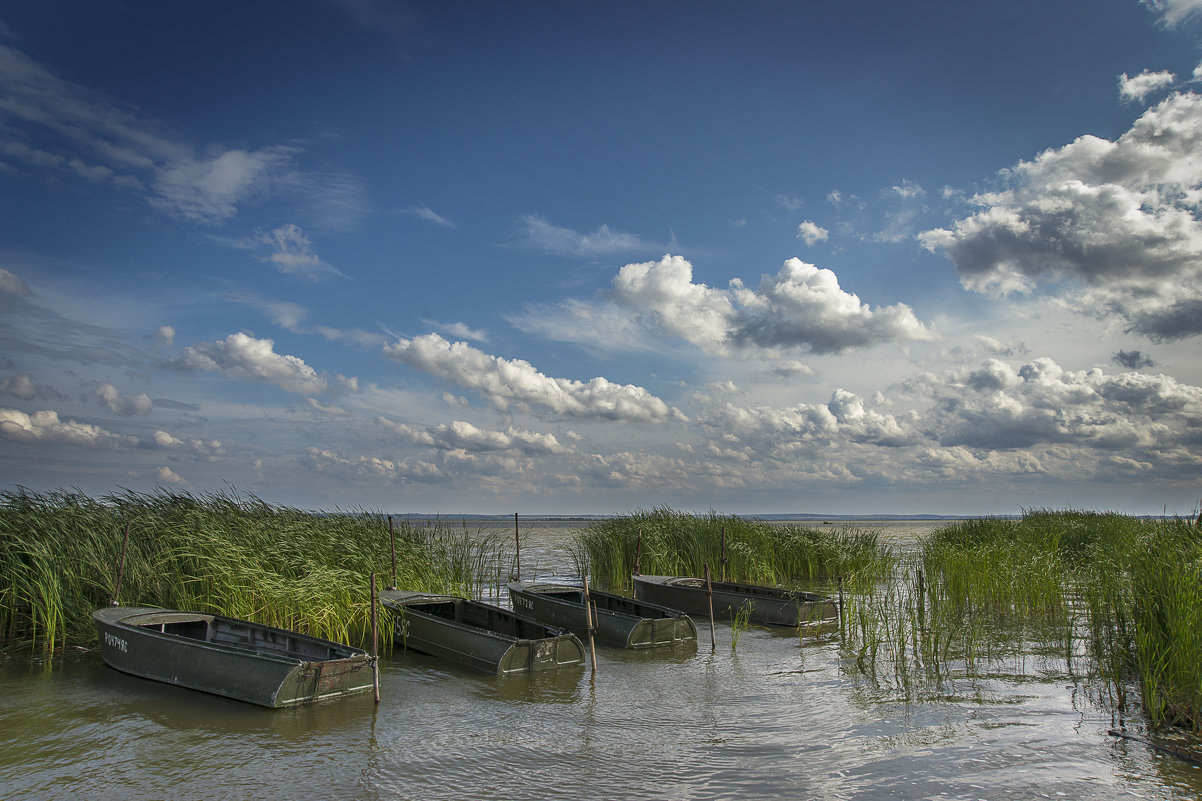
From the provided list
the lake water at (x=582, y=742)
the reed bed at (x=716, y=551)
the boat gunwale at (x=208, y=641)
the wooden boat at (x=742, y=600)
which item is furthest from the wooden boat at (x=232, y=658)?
the reed bed at (x=716, y=551)

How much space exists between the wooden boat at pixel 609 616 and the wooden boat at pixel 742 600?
1816 millimetres

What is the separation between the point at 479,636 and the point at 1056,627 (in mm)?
11139

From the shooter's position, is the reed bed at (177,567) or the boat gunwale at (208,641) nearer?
the boat gunwale at (208,641)

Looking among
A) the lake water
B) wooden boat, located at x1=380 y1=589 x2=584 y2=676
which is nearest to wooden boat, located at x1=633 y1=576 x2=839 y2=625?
the lake water

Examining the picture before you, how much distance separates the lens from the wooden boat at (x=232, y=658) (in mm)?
9102

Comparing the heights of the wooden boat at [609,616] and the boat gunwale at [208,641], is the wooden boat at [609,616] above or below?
below

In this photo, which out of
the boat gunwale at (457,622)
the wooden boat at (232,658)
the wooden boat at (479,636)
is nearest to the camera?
the wooden boat at (232,658)

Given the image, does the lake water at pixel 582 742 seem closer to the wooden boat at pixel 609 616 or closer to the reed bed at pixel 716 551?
the wooden boat at pixel 609 616

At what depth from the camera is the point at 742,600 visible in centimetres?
1591

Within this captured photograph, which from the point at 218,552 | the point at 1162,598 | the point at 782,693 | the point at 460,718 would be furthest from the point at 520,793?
the point at 218,552

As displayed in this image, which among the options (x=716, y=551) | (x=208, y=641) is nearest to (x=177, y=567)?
(x=208, y=641)

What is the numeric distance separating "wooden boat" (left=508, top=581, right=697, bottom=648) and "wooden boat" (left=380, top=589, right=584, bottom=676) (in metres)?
1.48

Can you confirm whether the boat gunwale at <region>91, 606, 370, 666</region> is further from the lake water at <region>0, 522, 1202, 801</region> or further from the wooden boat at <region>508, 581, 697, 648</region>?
the wooden boat at <region>508, 581, 697, 648</region>

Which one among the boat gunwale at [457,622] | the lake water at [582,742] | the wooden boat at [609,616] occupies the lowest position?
the lake water at [582,742]
